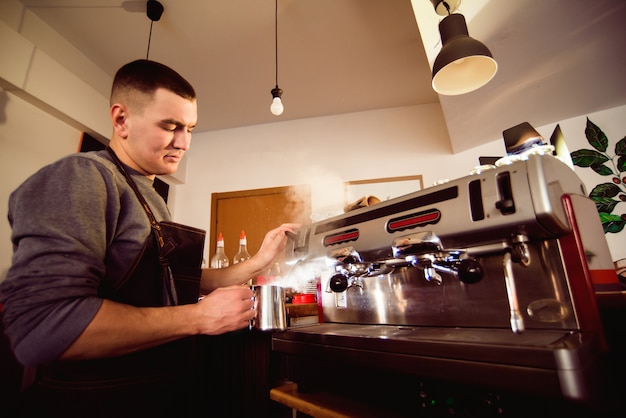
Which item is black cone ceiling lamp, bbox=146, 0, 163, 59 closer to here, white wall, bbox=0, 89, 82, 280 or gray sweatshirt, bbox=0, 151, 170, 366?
white wall, bbox=0, 89, 82, 280

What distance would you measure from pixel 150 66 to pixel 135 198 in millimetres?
503

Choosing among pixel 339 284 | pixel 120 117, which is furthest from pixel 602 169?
pixel 120 117

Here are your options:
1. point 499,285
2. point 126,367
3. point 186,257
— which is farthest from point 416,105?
point 126,367

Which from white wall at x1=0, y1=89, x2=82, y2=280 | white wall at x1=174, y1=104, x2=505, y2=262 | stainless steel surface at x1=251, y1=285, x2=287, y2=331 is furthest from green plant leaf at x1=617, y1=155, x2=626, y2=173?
white wall at x1=0, y1=89, x2=82, y2=280

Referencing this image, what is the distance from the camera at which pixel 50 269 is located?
618 millimetres

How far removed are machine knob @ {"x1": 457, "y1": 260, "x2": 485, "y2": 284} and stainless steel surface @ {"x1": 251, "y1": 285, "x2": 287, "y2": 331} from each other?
0.64 m

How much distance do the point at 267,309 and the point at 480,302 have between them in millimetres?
726

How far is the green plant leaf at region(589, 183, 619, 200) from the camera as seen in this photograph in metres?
2.69

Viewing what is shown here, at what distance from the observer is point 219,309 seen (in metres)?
0.85

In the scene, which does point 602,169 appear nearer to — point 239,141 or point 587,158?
point 587,158

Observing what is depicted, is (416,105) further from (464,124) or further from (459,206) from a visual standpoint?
(459,206)

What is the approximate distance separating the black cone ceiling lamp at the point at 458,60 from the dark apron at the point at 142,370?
5.26ft

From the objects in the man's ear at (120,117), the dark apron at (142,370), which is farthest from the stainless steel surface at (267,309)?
A: the man's ear at (120,117)

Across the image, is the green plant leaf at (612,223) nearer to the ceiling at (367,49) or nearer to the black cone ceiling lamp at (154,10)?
the ceiling at (367,49)
